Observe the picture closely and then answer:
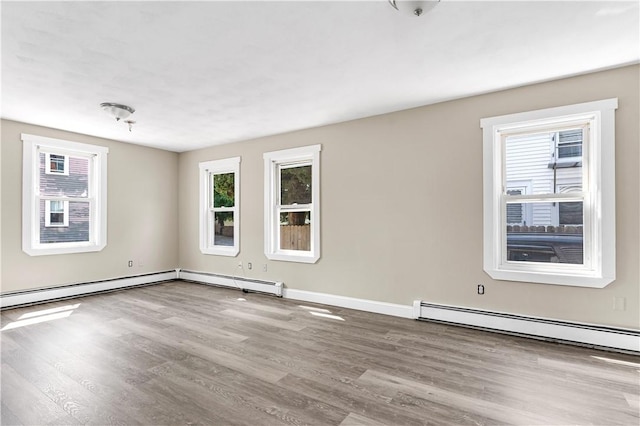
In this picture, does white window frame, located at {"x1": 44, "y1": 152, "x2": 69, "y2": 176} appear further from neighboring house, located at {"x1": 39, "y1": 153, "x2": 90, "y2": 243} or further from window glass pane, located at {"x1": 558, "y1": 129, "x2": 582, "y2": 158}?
window glass pane, located at {"x1": 558, "y1": 129, "x2": 582, "y2": 158}

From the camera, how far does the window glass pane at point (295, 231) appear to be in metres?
5.01

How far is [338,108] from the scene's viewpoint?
399 cm

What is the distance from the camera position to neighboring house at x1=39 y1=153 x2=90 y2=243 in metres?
4.80

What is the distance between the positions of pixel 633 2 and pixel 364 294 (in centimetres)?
358

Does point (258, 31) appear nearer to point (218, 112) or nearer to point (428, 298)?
point (218, 112)

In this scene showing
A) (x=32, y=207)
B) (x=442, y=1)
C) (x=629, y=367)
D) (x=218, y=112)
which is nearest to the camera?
(x=442, y=1)

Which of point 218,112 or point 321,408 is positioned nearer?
point 321,408

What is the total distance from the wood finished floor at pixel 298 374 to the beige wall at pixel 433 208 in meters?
0.44

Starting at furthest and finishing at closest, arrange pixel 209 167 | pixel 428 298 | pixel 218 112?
pixel 209 167
pixel 218 112
pixel 428 298

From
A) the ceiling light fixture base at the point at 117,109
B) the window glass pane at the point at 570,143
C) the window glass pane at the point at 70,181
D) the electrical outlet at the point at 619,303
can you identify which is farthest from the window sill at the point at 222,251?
the electrical outlet at the point at 619,303

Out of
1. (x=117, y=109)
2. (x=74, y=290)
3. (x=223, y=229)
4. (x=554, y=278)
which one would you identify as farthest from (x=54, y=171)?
(x=554, y=278)

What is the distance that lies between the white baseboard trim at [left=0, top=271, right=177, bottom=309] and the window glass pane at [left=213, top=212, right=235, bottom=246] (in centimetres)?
124

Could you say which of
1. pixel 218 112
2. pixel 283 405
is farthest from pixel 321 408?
pixel 218 112

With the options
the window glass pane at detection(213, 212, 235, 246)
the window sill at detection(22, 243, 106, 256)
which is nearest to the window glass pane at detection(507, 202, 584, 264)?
the window glass pane at detection(213, 212, 235, 246)
